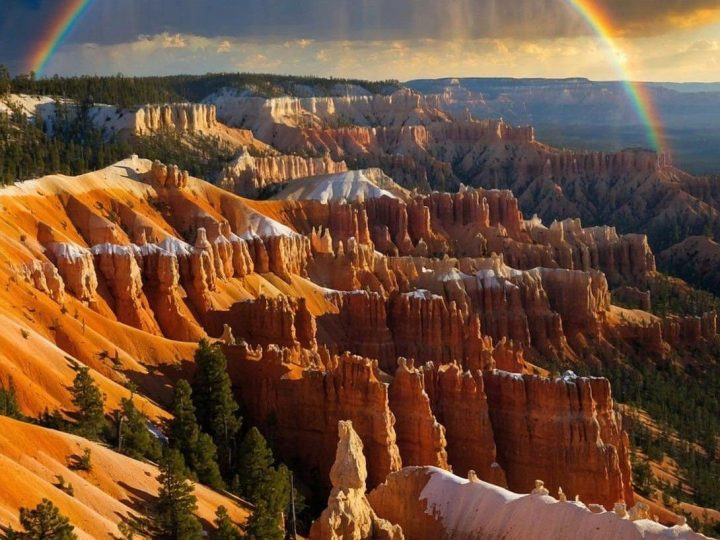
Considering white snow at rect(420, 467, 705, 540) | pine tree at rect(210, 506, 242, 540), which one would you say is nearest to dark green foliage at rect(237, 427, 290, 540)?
pine tree at rect(210, 506, 242, 540)

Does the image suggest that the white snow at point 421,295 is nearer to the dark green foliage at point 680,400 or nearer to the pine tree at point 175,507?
the dark green foliage at point 680,400

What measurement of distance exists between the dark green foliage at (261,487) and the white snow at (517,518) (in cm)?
602

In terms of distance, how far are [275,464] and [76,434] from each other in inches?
507

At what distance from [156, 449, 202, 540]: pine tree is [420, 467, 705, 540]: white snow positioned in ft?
29.2

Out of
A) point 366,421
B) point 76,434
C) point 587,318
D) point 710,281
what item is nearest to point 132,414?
point 76,434

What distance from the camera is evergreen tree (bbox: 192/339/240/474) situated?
53.2 m

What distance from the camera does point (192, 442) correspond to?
4694cm

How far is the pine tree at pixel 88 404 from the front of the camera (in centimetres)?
4388

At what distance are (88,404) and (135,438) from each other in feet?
8.30

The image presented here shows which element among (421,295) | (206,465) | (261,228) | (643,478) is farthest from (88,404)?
(261,228)

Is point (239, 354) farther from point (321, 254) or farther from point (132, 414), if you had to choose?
point (321, 254)

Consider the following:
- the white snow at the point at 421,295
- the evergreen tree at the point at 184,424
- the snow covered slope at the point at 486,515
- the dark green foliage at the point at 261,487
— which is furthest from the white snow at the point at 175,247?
the snow covered slope at the point at 486,515

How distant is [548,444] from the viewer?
5544 centimetres

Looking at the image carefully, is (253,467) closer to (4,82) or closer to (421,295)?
(421,295)
